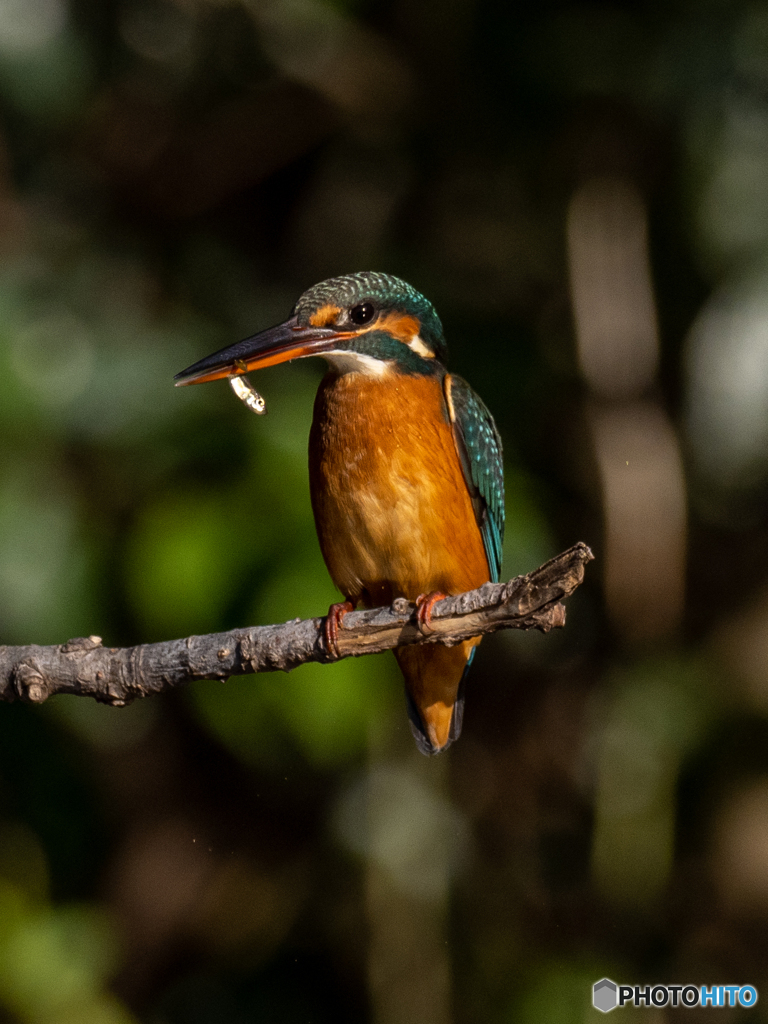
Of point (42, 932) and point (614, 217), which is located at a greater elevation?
point (614, 217)

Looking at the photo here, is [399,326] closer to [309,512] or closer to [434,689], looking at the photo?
[309,512]

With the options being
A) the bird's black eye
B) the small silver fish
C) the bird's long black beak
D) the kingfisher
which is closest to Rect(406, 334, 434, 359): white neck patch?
the kingfisher

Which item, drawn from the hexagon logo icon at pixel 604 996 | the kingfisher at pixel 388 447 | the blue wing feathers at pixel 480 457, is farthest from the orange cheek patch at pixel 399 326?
the hexagon logo icon at pixel 604 996

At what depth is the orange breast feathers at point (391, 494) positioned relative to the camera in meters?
2.23

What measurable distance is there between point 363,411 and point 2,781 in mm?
→ 1457

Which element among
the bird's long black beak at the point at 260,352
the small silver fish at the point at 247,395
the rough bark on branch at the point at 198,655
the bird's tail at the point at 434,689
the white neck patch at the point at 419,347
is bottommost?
the bird's tail at the point at 434,689

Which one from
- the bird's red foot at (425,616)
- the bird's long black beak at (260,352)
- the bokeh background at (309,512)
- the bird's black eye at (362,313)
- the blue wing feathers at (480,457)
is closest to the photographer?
the bird's red foot at (425,616)

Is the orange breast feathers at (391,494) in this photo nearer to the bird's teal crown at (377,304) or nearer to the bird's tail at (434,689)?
the bird's teal crown at (377,304)

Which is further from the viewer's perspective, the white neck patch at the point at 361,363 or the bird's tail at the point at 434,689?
the bird's tail at the point at 434,689

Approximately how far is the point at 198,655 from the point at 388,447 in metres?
0.62

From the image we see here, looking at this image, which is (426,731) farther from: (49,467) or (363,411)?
(49,467)

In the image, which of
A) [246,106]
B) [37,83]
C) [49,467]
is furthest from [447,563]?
[246,106]

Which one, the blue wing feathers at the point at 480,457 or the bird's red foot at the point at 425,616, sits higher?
the blue wing feathers at the point at 480,457

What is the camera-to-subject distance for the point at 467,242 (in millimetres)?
3875
